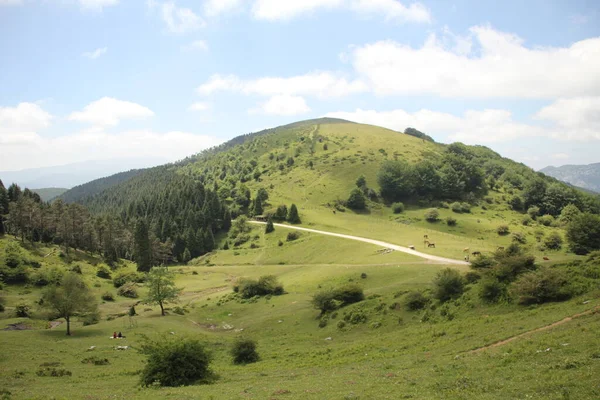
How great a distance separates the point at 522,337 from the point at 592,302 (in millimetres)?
7237

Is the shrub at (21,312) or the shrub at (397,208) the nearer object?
the shrub at (21,312)

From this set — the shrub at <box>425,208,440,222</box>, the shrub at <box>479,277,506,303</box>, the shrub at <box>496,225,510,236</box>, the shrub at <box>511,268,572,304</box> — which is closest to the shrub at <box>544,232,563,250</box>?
the shrub at <box>496,225,510,236</box>

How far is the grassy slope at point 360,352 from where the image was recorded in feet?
56.6

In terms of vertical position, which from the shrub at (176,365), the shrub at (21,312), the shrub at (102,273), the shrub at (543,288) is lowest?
the shrub at (102,273)

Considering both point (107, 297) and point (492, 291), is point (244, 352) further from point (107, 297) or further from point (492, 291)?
point (107, 297)

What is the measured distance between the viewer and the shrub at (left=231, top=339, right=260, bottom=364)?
34.7m

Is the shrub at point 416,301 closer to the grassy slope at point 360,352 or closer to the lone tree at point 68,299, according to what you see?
the grassy slope at point 360,352

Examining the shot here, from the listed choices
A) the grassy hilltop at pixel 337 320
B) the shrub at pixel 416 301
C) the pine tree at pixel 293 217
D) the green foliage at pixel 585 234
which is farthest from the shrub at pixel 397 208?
the shrub at pixel 416 301

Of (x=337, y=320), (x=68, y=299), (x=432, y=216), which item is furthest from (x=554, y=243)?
(x=68, y=299)

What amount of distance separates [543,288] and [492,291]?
4235 millimetres

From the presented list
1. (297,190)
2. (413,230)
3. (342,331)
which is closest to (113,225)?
(297,190)

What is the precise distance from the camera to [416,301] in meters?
37.0

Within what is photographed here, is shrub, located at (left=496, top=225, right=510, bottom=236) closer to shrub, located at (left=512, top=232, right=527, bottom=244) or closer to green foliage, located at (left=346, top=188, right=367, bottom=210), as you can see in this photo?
shrub, located at (left=512, top=232, right=527, bottom=244)

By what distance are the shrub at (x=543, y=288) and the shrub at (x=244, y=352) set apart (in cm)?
2403
